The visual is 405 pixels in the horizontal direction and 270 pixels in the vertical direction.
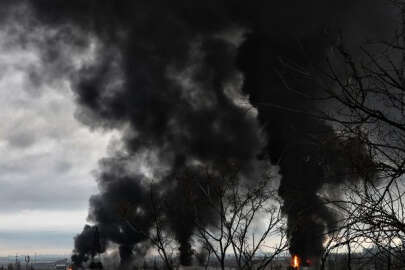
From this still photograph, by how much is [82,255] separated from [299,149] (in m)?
54.5

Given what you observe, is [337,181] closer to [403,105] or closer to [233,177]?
[403,105]

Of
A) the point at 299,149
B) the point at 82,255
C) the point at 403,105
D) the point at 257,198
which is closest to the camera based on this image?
the point at 403,105

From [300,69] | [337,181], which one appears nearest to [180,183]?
[337,181]

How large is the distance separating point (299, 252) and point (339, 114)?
42.5 metres

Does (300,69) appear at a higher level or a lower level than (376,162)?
higher

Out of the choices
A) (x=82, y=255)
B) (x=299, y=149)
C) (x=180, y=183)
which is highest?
(x=299, y=149)

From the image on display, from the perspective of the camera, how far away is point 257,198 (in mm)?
19625

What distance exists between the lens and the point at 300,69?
443 cm

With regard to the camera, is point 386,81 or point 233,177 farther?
point 233,177

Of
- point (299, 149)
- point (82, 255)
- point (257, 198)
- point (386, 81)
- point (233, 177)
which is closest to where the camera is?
point (386, 81)

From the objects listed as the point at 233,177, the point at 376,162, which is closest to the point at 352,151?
Answer: the point at 376,162

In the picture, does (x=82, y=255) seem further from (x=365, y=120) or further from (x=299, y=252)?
(x=365, y=120)

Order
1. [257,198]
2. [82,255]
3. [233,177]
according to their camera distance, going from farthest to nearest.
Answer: [82,255], [257,198], [233,177]

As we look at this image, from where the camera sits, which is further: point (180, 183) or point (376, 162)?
point (180, 183)
